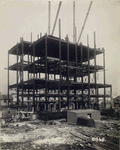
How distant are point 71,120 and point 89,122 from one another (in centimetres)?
306

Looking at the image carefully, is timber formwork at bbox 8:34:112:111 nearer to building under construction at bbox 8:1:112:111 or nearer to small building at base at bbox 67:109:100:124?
building under construction at bbox 8:1:112:111

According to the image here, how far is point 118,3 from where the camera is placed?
1012 centimetres

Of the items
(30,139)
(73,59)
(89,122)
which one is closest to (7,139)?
(30,139)

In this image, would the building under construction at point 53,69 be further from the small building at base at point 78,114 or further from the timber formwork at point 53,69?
the small building at base at point 78,114

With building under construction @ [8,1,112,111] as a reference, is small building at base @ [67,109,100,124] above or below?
below

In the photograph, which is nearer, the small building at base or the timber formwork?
the small building at base

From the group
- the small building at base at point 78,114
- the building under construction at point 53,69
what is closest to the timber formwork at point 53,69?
the building under construction at point 53,69

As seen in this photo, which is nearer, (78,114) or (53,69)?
(78,114)

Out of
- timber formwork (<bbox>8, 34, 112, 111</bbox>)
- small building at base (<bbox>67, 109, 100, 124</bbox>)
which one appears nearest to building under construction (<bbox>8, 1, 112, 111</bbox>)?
timber formwork (<bbox>8, 34, 112, 111</bbox>)

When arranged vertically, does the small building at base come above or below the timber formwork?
below

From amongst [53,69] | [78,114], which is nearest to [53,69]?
[53,69]

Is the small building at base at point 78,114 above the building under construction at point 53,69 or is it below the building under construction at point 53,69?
below

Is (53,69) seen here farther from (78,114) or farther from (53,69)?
(78,114)

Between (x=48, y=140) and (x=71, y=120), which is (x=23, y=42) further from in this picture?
(x=48, y=140)
